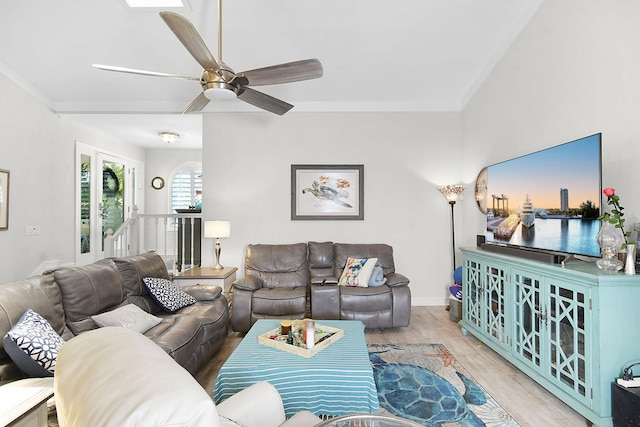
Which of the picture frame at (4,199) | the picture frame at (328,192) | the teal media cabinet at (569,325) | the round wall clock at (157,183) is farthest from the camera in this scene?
the round wall clock at (157,183)

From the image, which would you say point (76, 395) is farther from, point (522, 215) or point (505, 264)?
point (522, 215)

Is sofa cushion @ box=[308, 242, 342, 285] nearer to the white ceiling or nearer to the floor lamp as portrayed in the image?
the floor lamp

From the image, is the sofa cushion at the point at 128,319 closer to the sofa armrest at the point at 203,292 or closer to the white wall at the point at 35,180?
the sofa armrest at the point at 203,292

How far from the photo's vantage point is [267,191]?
4805 millimetres

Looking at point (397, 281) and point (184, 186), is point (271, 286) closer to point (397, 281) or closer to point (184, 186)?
point (397, 281)

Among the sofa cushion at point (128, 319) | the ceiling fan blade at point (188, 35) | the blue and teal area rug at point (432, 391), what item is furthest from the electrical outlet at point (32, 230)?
the blue and teal area rug at point (432, 391)

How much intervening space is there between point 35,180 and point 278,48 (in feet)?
11.5

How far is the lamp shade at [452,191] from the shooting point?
15.0 ft

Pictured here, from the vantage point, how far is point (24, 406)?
129 cm

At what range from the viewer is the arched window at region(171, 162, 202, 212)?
780 centimetres

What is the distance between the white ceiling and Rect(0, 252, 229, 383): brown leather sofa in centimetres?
231

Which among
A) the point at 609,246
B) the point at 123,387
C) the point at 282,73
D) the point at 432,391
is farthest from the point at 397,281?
the point at 123,387

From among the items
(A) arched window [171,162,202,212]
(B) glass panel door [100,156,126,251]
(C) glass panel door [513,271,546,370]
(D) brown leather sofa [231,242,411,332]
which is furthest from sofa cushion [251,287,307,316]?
(A) arched window [171,162,202,212]

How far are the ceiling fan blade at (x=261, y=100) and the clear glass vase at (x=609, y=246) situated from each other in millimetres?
2400
